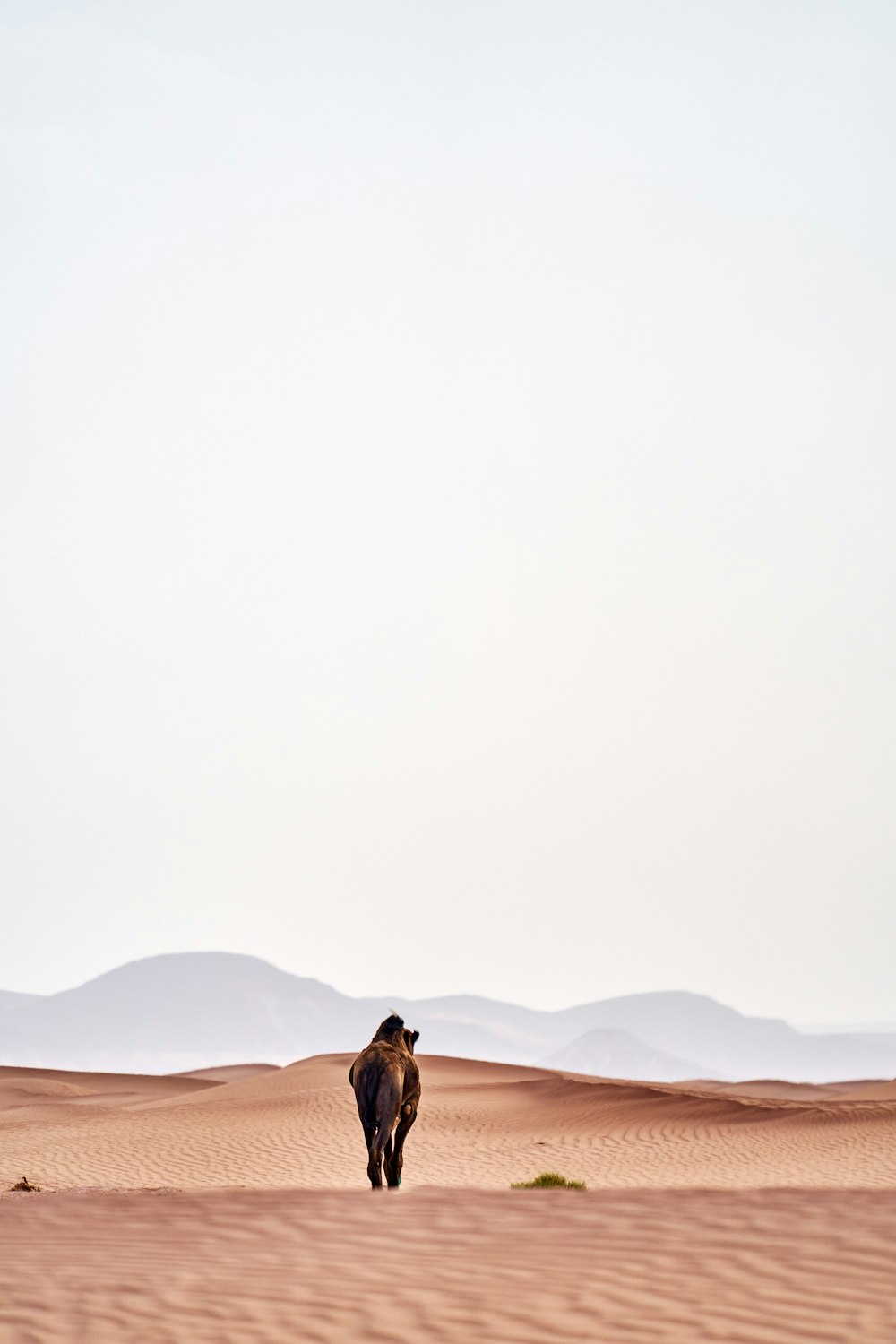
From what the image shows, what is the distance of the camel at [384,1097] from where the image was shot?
13.4 meters

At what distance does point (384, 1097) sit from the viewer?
1345 centimetres

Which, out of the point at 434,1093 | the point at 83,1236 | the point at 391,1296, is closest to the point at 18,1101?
the point at 434,1093

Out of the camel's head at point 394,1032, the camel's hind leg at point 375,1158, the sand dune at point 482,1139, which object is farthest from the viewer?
the sand dune at point 482,1139

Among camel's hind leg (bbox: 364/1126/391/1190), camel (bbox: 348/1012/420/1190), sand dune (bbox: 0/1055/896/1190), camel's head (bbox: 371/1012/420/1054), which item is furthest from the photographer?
sand dune (bbox: 0/1055/896/1190)

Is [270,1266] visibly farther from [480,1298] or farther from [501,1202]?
[501,1202]

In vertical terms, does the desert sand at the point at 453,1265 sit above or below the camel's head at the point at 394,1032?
below

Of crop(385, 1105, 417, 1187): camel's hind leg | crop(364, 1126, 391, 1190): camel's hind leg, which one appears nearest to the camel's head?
crop(385, 1105, 417, 1187): camel's hind leg

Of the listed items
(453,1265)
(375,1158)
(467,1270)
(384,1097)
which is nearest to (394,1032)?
(384,1097)

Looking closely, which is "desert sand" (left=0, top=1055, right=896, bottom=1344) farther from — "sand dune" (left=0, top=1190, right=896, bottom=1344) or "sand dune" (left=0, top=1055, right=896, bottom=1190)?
"sand dune" (left=0, top=1055, right=896, bottom=1190)

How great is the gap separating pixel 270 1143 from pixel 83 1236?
17.2m

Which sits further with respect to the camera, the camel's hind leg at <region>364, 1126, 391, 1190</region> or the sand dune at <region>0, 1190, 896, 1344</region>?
the camel's hind leg at <region>364, 1126, 391, 1190</region>

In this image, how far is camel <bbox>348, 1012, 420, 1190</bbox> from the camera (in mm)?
13383

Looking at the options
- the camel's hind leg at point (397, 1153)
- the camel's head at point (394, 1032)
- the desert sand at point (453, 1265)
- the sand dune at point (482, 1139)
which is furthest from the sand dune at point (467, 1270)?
the sand dune at point (482, 1139)

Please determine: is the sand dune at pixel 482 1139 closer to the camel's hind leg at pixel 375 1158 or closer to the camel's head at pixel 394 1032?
the camel's head at pixel 394 1032
